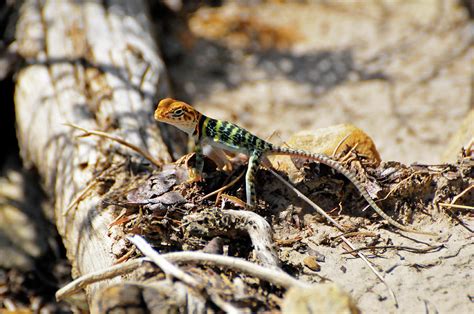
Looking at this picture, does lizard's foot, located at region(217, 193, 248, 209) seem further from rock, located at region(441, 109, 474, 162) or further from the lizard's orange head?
Answer: rock, located at region(441, 109, 474, 162)

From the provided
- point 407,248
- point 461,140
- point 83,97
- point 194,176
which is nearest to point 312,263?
point 407,248

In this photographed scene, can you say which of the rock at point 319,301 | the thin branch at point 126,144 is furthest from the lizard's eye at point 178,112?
the rock at point 319,301

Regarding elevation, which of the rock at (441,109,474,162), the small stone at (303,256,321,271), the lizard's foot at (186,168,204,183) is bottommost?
the small stone at (303,256,321,271)

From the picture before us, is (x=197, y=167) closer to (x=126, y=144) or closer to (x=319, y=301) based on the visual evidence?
(x=126, y=144)

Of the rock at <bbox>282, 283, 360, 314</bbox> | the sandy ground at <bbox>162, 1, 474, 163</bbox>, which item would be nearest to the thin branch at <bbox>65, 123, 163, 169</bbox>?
the rock at <bbox>282, 283, 360, 314</bbox>

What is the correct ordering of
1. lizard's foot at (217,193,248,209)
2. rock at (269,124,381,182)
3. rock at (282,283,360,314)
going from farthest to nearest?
rock at (269,124,381,182)
lizard's foot at (217,193,248,209)
rock at (282,283,360,314)

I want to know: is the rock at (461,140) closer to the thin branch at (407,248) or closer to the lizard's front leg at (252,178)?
the thin branch at (407,248)
